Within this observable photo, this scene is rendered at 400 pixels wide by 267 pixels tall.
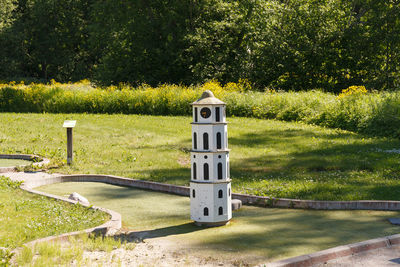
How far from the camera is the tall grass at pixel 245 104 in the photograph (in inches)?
730

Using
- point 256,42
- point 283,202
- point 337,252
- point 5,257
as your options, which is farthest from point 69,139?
point 256,42

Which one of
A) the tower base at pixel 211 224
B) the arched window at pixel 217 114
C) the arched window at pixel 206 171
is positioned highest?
the arched window at pixel 217 114

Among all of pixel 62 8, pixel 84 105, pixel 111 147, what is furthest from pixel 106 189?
pixel 62 8

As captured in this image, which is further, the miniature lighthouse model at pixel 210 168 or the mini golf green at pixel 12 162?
the mini golf green at pixel 12 162

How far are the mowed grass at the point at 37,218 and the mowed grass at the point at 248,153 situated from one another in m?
3.05

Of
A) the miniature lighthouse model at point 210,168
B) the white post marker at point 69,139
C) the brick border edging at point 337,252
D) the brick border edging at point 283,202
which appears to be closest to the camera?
the brick border edging at point 337,252

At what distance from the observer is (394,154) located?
13.9 metres

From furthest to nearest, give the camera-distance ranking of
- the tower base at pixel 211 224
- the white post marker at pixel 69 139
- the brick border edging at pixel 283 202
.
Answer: the white post marker at pixel 69 139 → the brick border edging at pixel 283 202 → the tower base at pixel 211 224

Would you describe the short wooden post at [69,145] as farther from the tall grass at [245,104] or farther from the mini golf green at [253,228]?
the tall grass at [245,104]

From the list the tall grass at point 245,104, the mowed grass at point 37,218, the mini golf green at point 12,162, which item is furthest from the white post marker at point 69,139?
the tall grass at point 245,104

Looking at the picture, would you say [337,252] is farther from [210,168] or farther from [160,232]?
[160,232]

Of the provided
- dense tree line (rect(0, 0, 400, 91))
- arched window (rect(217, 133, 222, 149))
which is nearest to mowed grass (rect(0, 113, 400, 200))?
arched window (rect(217, 133, 222, 149))

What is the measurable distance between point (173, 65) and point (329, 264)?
93.0 ft

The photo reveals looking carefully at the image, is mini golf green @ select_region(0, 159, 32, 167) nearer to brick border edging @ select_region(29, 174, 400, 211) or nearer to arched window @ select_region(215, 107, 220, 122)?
brick border edging @ select_region(29, 174, 400, 211)
